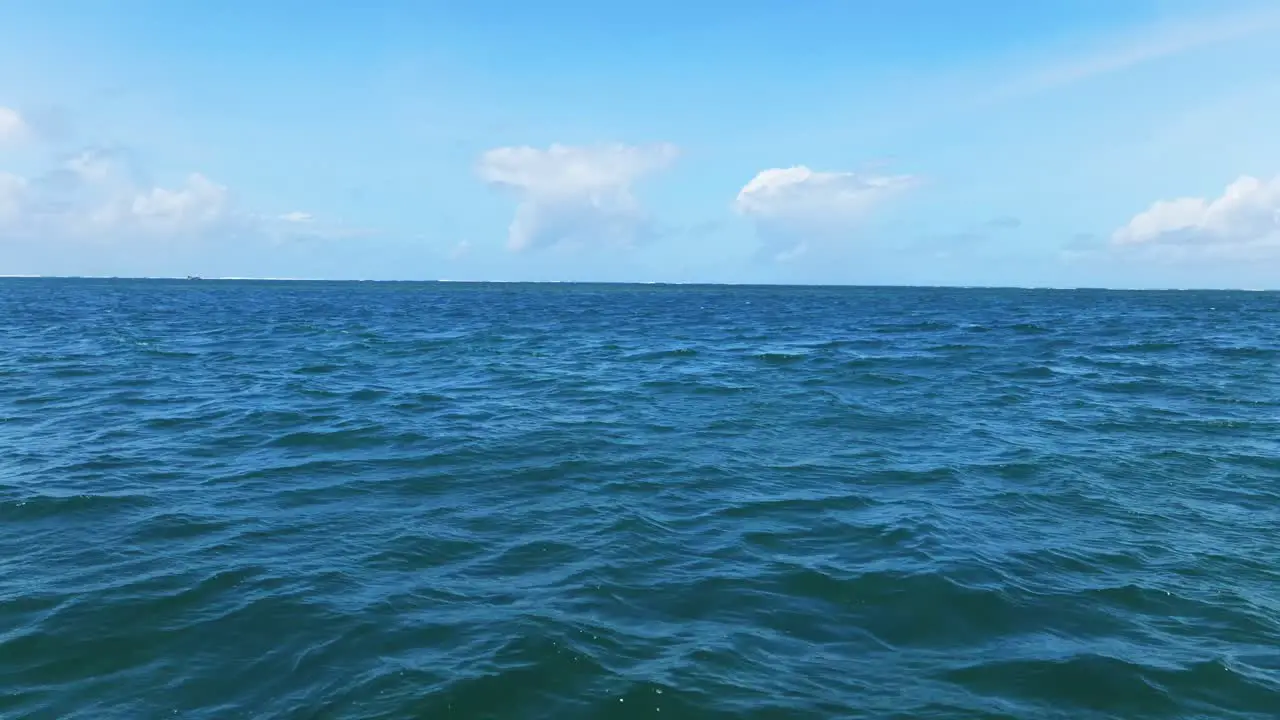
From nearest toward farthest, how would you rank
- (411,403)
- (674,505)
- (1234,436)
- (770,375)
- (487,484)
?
(674,505) → (487,484) → (1234,436) → (411,403) → (770,375)

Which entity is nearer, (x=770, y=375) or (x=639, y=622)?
(x=639, y=622)

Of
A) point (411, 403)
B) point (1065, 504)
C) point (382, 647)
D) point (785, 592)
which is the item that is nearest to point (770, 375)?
point (411, 403)

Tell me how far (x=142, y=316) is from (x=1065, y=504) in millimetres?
72344

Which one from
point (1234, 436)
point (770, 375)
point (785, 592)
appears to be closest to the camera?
point (785, 592)

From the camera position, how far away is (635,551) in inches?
473

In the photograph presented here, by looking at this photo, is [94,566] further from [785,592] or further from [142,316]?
[142,316]

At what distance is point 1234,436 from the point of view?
20.4 m

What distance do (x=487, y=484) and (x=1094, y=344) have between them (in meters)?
41.4

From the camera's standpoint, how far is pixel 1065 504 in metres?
14.7

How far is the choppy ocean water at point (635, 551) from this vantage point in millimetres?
8305

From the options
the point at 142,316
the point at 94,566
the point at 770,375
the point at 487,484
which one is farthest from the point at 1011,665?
the point at 142,316

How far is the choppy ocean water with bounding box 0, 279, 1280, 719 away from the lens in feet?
27.2

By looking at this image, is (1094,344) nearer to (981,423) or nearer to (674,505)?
(981,423)

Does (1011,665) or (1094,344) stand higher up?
(1094,344)
